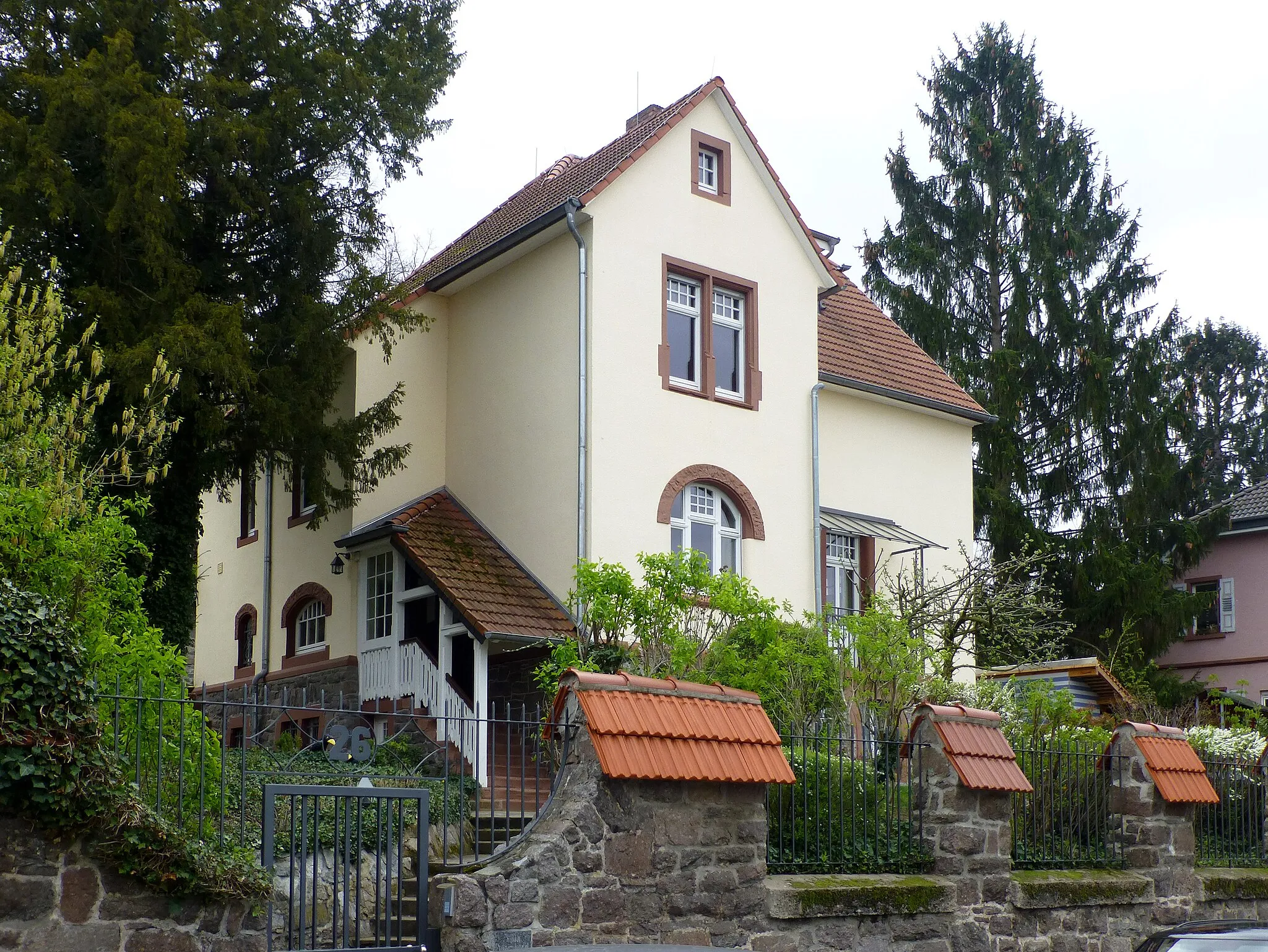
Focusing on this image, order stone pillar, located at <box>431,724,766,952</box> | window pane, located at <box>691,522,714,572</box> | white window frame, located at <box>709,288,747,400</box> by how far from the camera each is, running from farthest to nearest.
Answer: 1. white window frame, located at <box>709,288,747,400</box>
2. window pane, located at <box>691,522,714,572</box>
3. stone pillar, located at <box>431,724,766,952</box>

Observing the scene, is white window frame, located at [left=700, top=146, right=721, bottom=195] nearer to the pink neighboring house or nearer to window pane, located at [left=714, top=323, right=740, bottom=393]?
window pane, located at [left=714, top=323, right=740, bottom=393]

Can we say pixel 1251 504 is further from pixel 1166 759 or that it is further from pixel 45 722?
pixel 45 722

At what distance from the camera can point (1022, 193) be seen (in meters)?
34.3

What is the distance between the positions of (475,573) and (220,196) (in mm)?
5738

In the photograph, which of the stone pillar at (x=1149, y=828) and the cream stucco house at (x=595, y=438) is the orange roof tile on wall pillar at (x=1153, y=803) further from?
the cream stucco house at (x=595, y=438)

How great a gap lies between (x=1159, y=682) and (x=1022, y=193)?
39.2ft

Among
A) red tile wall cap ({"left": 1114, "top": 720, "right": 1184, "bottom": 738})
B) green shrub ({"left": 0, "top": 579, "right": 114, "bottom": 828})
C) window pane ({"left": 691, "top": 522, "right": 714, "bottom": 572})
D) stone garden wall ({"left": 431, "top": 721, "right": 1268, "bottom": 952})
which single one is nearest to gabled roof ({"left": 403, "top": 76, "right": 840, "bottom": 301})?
window pane ({"left": 691, "top": 522, "right": 714, "bottom": 572})

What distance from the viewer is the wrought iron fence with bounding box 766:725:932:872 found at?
10.6 metres

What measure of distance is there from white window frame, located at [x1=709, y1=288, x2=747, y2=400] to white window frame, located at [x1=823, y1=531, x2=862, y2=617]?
3.11 m

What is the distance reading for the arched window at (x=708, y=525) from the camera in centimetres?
1962

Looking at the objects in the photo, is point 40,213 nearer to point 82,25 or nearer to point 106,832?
point 82,25

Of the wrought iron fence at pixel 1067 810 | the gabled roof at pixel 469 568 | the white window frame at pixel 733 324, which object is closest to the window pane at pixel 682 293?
the white window frame at pixel 733 324

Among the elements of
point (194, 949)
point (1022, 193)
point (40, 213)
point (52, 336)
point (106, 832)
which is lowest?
point (194, 949)

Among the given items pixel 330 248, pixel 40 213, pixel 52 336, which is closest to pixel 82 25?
pixel 40 213
